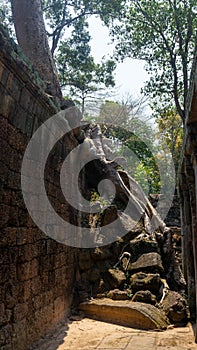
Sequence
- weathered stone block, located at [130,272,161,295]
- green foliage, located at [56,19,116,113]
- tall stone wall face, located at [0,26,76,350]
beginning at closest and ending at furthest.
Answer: tall stone wall face, located at [0,26,76,350] < weathered stone block, located at [130,272,161,295] < green foliage, located at [56,19,116,113]

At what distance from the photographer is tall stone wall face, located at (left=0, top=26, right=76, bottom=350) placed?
9.68ft

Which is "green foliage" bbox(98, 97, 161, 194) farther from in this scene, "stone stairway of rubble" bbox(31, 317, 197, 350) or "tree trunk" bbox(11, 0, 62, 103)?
"stone stairway of rubble" bbox(31, 317, 197, 350)

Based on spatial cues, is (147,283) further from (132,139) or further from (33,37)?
(132,139)

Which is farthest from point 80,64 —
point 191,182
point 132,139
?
point 191,182

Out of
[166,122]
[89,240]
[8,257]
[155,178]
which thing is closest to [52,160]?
[8,257]

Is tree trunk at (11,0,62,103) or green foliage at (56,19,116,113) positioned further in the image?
green foliage at (56,19,116,113)

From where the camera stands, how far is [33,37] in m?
7.79

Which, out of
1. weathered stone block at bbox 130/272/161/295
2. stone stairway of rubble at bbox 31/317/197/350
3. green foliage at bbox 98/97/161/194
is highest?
green foliage at bbox 98/97/161/194

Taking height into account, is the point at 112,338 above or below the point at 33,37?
below

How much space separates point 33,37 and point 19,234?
596 centimetres

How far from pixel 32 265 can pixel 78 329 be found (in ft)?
4.90

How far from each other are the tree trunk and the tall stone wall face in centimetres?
364

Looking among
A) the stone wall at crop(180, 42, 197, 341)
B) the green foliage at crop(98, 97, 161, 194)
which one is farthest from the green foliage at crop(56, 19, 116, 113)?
the stone wall at crop(180, 42, 197, 341)

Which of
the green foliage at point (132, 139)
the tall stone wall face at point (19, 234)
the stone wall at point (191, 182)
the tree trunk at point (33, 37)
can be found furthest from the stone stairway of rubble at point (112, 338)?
the green foliage at point (132, 139)
